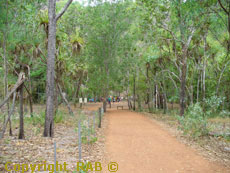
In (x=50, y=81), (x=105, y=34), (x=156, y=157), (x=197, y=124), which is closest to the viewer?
(x=156, y=157)

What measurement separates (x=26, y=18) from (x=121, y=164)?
8297mm

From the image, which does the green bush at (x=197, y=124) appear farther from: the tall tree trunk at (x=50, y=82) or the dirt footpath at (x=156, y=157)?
the tall tree trunk at (x=50, y=82)

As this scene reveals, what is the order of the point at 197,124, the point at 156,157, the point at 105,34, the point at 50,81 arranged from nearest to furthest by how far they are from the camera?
the point at 156,157 < the point at 50,81 < the point at 197,124 < the point at 105,34

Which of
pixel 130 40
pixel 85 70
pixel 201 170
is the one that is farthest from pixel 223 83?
pixel 201 170

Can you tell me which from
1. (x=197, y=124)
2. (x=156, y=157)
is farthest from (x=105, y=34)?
(x=156, y=157)

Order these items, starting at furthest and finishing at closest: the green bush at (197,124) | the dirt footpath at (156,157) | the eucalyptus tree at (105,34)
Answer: the eucalyptus tree at (105,34)
the green bush at (197,124)
the dirt footpath at (156,157)

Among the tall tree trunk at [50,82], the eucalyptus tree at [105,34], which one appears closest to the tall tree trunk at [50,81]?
the tall tree trunk at [50,82]

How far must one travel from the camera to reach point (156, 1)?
46.5 feet

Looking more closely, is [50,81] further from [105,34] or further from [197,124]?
[105,34]

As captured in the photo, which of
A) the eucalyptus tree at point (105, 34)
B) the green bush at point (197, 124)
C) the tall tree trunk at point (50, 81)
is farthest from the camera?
the eucalyptus tree at point (105, 34)

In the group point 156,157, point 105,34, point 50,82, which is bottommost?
point 156,157

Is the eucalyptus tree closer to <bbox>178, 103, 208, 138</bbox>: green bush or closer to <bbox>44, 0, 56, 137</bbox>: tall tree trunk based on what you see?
<bbox>44, 0, 56, 137</bbox>: tall tree trunk

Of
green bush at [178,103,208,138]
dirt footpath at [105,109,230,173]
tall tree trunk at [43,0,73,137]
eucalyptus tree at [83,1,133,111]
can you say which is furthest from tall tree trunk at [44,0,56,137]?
eucalyptus tree at [83,1,133,111]

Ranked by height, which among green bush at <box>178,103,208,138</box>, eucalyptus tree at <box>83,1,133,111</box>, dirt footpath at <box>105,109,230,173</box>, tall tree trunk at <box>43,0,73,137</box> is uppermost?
eucalyptus tree at <box>83,1,133,111</box>
